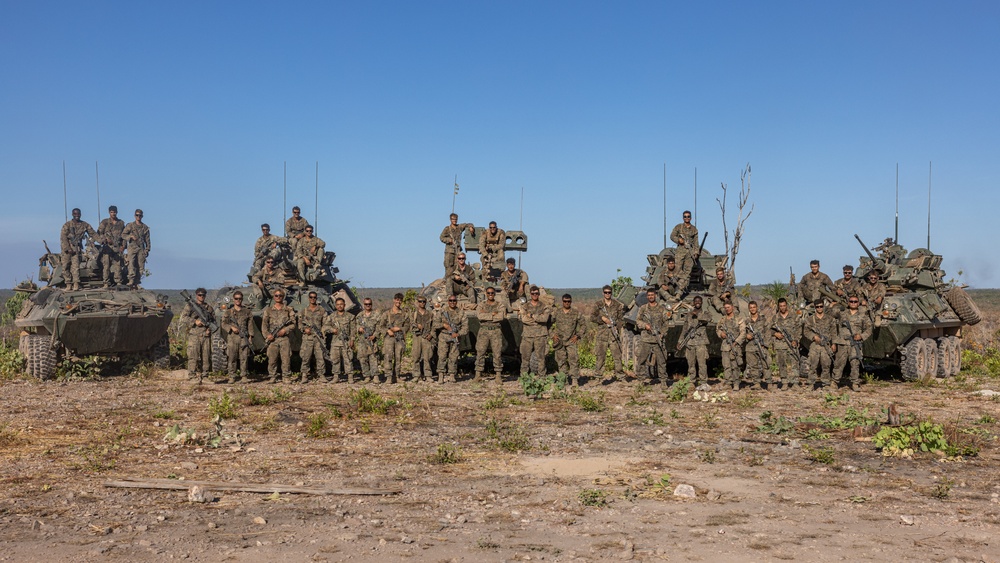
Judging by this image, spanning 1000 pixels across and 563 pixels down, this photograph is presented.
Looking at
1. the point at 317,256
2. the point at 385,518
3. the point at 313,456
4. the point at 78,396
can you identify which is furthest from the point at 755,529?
the point at 317,256

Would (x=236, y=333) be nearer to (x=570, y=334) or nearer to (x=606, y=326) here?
(x=570, y=334)

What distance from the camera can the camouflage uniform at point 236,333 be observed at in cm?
1572

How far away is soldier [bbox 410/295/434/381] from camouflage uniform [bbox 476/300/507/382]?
82 centimetres

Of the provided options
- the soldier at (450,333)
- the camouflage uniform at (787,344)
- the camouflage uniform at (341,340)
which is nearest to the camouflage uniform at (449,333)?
the soldier at (450,333)

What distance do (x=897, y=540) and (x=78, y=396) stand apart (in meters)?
12.0

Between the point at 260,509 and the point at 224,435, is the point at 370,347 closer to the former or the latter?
the point at 224,435

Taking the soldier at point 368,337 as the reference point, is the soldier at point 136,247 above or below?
above

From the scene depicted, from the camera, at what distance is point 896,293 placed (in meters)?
16.9

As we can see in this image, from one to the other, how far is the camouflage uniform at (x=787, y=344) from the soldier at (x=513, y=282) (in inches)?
179

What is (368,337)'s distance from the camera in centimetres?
1560

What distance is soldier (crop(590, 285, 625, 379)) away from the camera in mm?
15414

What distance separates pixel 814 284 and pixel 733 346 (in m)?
2.77

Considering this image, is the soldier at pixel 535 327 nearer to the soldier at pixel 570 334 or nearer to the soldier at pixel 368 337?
the soldier at pixel 570 334

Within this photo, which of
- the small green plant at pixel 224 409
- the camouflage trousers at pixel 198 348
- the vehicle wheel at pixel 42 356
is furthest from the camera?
the vehicle wheel at pixel 42 356
